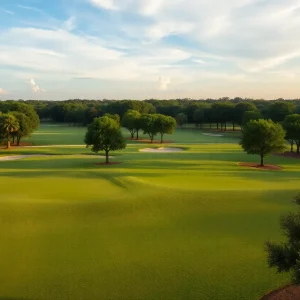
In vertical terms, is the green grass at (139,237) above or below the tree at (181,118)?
below

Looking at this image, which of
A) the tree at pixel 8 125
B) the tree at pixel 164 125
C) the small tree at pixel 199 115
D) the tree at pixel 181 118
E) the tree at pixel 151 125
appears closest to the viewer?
the tree at pixel 8 125

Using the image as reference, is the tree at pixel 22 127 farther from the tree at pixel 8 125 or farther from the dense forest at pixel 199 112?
the dense forest at pixel 199 112

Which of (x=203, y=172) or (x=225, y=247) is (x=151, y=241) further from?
(x=203, y=172)

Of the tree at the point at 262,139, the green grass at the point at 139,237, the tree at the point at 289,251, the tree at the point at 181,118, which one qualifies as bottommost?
the green grass at the point at 139,237

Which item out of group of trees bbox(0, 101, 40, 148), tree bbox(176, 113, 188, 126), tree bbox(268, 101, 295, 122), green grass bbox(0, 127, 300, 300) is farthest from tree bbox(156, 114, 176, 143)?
tree bbox(176, 113, 188, 126)

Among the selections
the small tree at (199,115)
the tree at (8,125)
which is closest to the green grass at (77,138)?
the tree at (8,125)

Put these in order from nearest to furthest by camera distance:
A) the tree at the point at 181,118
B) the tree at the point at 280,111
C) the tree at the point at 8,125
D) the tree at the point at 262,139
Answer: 1. the tree at the point at 262,139
2. the tree at the point at 8,125
3. the tree at the point at 280,111
4. the tree at the point at 181,118

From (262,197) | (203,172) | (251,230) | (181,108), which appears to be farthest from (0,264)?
(181,108)
